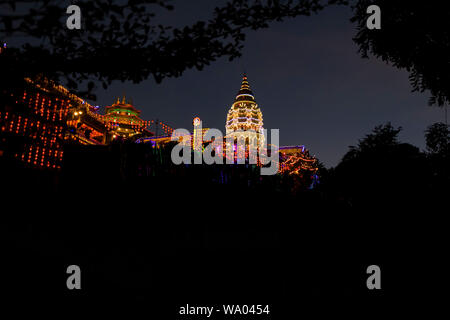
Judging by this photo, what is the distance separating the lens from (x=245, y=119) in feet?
257

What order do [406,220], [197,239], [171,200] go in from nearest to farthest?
[406,220] → [197,239] → [171,200]

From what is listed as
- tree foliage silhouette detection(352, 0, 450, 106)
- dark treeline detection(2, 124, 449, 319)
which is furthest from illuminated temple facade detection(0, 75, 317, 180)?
tree foliage silhouette detection(352, 0, 450, 106)

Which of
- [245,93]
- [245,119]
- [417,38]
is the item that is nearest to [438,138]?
[417,38]

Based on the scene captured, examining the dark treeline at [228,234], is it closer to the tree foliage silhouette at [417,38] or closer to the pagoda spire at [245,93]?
the tree foliage silhouette at [417,38]

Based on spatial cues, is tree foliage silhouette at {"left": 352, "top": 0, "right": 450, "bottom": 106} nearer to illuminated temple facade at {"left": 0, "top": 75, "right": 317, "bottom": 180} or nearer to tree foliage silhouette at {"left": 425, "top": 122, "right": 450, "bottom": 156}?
tree foliage silhouette at {"left": 425, "top": 122, "right": 450, "bottom": 156}

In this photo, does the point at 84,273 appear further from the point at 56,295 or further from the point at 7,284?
the point at 7,284

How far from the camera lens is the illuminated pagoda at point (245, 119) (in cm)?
7688

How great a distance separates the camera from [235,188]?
A: 7.12 meters

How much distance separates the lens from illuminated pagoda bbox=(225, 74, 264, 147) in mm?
76875

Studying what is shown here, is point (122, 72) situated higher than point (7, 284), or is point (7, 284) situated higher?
point (122, 72)

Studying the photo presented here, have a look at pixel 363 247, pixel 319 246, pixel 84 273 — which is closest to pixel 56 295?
pixel 84 273

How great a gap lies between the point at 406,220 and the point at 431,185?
3.32 ft

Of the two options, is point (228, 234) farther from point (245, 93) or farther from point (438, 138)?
point (245, 93)

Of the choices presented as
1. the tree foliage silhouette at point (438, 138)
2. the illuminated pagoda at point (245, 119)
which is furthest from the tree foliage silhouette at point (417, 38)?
the illuminated pagoda at point (245, 119)
